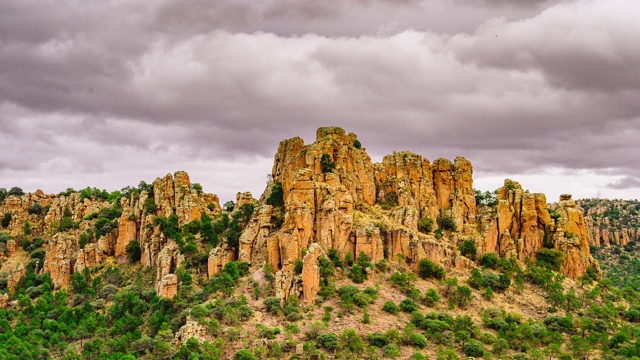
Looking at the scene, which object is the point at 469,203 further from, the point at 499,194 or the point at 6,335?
the point at 6,335

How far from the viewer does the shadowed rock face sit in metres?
115

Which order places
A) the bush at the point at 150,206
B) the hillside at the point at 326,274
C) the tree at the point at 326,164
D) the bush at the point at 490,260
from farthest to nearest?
the bush at the point at 150,206
the tree at the point at 326,164
the bush at the point at 490,260
the hillside at the point at 326,274

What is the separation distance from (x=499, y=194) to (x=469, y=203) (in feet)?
22.9

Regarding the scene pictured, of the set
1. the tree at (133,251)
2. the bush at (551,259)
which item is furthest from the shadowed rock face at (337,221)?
the bush at (551,259)

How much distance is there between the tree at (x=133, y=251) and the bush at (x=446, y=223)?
5876 centimetres

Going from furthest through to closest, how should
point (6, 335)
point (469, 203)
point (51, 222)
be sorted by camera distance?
point (51, 222), point (469, 203), point (6, 335)

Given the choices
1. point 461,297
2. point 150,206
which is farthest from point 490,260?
point 150,206

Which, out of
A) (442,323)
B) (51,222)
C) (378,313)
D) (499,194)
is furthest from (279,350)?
(51,222)

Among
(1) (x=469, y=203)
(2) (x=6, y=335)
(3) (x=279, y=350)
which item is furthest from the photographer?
(1) (x=469, y=203)

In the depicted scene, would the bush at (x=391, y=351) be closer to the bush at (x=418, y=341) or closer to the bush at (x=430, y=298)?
the bush at (x=418, y=341)

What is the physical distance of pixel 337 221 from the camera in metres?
117

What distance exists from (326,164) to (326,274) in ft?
73.7

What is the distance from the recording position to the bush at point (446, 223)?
421ft

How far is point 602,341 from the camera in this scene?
104 m
